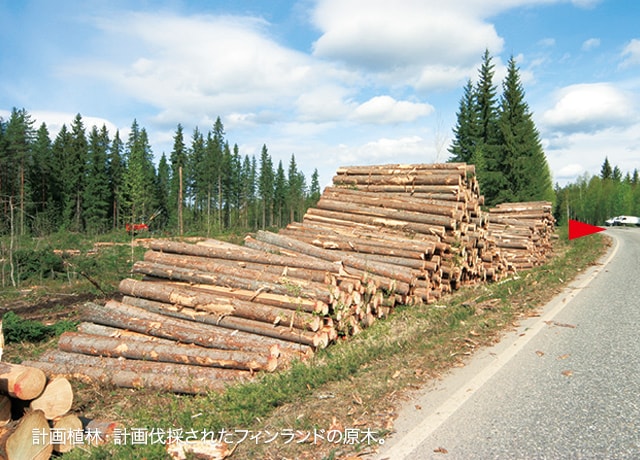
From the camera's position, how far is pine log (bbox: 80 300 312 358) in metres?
6.46

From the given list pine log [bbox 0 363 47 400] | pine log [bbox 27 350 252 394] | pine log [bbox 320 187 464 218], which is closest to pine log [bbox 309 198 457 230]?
pine log [bbox 320 187 464 218]

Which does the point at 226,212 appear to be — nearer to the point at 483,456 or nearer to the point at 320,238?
the point at 320,238

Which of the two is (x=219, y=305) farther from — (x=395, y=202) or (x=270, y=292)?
(x=395, y=202)

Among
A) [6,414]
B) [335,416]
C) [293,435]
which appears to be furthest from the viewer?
[6,414]

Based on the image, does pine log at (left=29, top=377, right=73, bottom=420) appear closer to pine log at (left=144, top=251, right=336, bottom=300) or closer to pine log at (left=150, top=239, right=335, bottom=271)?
pine log at (left=144, top=251, right=336, bottom=300)

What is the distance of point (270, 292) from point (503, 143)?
121 feet

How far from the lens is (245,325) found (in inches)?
276

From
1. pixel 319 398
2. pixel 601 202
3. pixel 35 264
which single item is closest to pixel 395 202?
pixel 319 398

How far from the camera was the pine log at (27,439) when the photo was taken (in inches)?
158

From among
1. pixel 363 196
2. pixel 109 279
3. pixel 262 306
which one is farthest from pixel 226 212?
pixel 262 306

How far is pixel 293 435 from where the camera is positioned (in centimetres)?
371

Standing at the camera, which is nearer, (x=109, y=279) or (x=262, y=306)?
(x=262, y=306)

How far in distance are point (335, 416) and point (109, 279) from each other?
14.7m

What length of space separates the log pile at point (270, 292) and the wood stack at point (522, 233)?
3921 mm
